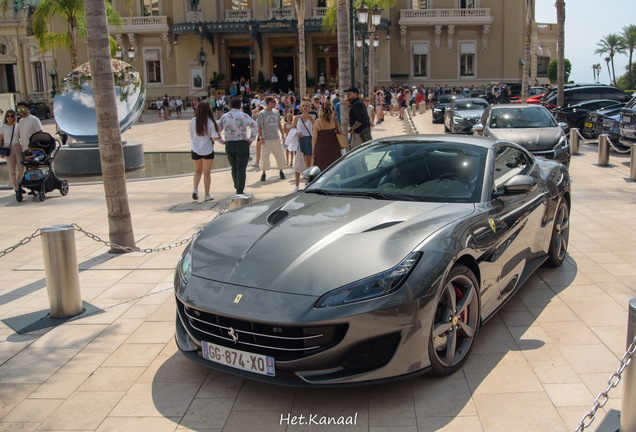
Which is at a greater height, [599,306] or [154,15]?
[154,15]

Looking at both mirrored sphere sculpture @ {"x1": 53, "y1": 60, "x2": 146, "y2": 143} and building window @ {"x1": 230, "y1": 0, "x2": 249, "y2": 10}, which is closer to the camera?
mirrored sphere sculpture @ {"x1": 53, "y1": 60, "x2": 146, "y2": 143}

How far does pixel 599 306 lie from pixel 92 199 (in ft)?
30.8

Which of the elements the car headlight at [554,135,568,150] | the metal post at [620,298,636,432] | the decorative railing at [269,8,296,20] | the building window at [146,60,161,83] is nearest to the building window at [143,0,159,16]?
the building window at [146,60,161,83]

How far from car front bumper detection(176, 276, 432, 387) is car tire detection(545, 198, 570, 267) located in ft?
9.73

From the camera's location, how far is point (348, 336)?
3.17m

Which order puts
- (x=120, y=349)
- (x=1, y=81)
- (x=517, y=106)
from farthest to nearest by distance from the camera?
1. (x=1, y=81)
2. (x=517, y=106)
3. (x=120, y=349)

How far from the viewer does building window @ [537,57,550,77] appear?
182ft

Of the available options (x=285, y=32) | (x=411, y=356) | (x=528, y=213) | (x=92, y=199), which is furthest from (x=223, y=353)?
(x=285, y=32)

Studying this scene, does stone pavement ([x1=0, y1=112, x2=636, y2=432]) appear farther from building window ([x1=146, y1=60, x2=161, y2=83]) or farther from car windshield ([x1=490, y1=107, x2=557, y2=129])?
building window ([x1=146, y1=60, x2=161, y2=83])

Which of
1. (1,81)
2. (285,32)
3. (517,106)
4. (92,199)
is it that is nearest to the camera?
(92,199)

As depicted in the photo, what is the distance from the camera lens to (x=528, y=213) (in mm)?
4863

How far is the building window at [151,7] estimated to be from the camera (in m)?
49.0

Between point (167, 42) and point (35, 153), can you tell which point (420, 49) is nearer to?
point (167, 42)

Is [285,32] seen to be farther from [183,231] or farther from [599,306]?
[599,306]
